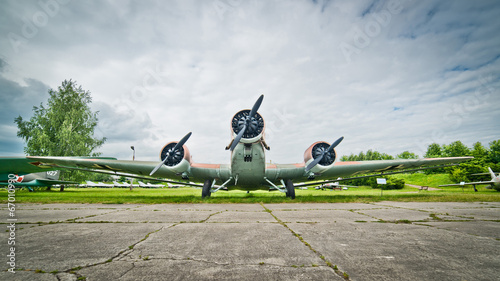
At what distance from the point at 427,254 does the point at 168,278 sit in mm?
2501

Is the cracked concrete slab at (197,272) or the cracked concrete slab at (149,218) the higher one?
the cracked concrete slab at (197,272)

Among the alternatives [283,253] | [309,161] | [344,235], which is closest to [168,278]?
[283,253]

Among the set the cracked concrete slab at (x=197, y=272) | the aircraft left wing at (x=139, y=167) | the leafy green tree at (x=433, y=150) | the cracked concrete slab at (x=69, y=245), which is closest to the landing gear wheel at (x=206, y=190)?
the aircraft left wing at (x=139, y=167)

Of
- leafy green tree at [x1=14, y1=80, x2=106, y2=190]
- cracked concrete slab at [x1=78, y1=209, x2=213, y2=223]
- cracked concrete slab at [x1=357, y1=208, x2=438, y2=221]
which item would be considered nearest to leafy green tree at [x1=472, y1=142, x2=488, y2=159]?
cracked concrete slab at [x1=357, y1=208, x2=438, y2=221]

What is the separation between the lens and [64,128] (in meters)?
24.5

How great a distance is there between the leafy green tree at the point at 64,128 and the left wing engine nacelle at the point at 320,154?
27282mm

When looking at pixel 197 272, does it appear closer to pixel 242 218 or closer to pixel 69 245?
pixel 69 245

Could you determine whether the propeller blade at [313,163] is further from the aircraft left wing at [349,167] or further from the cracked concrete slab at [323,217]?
the cracked concrete slab at [323,217]

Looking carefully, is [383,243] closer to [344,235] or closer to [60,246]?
[344,235]

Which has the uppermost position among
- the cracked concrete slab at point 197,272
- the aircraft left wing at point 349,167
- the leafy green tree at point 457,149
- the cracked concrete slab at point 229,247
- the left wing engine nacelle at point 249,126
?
the leafy green tree at point 457,149

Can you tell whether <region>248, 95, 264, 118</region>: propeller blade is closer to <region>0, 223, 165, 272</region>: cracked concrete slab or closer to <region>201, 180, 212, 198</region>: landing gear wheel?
<region>201, 180, 212, 198</region>: landing gear wheel

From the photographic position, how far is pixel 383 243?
249cm

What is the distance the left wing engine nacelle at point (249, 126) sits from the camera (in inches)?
410

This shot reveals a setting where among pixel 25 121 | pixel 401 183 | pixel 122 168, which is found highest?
pixel 25 121
